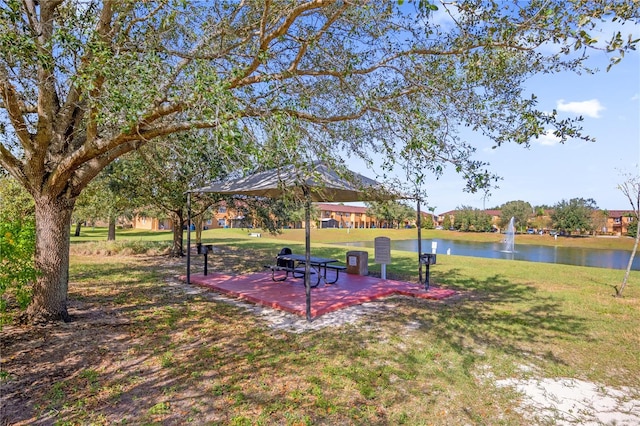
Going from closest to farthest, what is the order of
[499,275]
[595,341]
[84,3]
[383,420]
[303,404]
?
[383,420], [303,404], [595,341], [84,3], [499,275]

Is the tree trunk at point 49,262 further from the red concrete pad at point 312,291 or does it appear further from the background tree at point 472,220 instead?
the background tree at point 472,220

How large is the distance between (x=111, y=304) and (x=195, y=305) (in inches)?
58.4

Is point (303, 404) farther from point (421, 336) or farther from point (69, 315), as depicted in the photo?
point (69, 315)

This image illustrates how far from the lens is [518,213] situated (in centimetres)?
5544

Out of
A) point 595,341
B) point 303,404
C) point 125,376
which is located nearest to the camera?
point 303,404

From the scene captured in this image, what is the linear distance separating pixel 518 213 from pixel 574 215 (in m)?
7.61

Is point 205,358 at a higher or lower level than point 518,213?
lower

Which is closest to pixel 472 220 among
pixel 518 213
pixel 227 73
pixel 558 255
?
pixel 518 213

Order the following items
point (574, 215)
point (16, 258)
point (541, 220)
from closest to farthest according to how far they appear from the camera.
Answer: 1. point (16, 258)
2. point (574, 215)
3. point (541, 220)

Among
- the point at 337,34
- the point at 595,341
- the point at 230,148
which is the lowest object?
the point at 595,341

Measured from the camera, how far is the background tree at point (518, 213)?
2185 inches

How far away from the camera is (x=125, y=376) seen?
361 cm

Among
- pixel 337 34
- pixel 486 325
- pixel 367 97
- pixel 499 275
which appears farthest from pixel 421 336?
pixel 499 275

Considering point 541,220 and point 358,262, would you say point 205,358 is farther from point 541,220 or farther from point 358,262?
point 541,220
